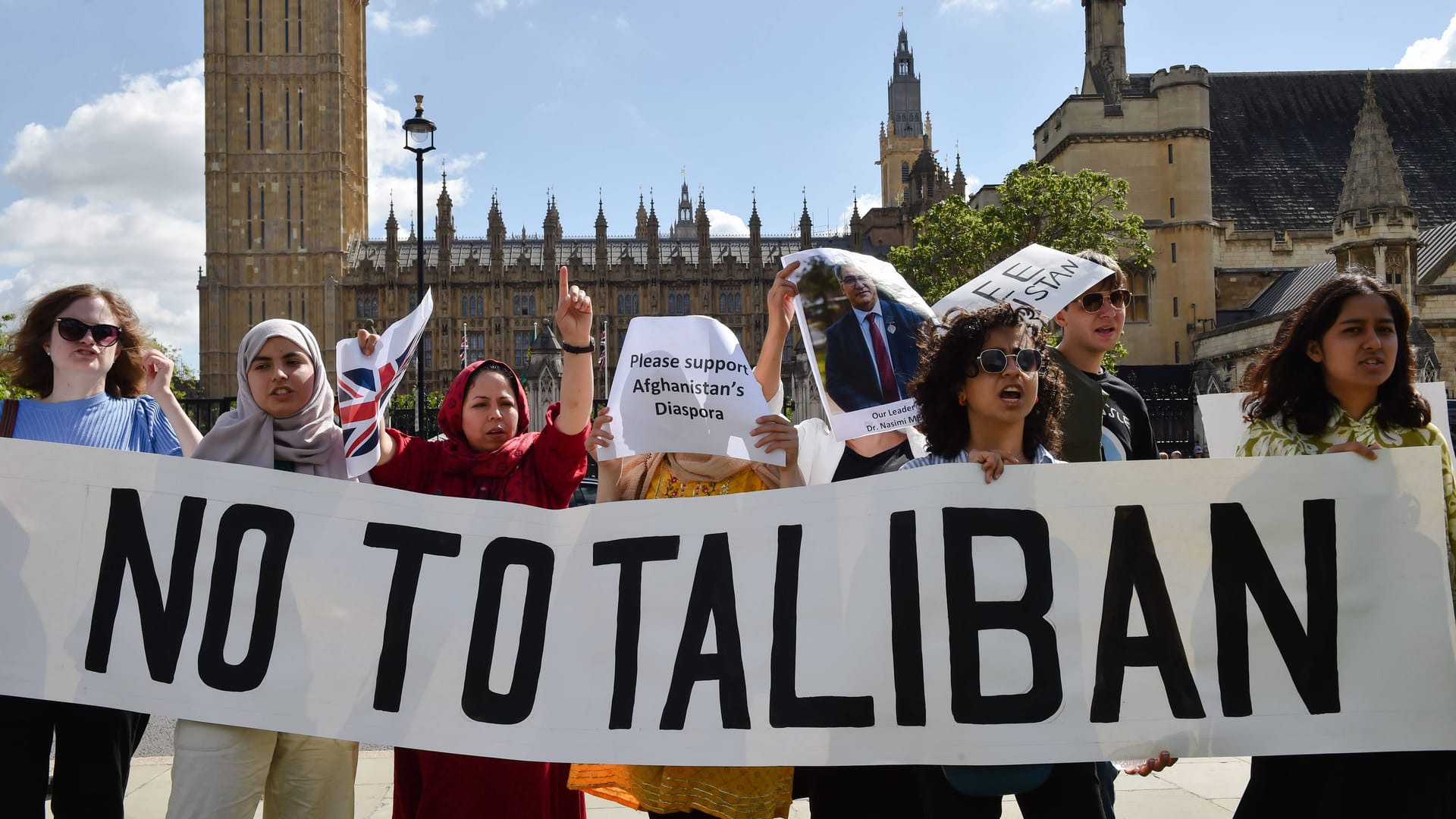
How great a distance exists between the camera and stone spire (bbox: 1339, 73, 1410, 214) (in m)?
29.5

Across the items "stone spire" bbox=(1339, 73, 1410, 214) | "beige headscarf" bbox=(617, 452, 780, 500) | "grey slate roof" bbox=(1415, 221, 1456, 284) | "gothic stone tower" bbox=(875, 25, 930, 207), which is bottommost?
"beige headscarf" bbox=(617, 452, 780, 500)

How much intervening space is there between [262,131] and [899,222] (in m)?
39.6

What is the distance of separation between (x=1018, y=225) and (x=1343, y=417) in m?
24.5

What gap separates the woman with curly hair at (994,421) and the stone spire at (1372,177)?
103 feet

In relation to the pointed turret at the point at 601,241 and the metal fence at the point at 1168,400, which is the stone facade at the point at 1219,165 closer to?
the metal fence at the point at 1168,400

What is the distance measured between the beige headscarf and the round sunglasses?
28.0 inches

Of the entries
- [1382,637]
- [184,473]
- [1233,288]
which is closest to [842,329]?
[1382,637]

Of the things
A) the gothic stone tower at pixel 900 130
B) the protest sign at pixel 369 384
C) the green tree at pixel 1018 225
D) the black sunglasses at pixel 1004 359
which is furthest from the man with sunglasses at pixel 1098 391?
the gothic stone tower at pixel 900 130

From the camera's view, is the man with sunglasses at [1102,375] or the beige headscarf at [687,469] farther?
the man with sunglasses at [1102,375]

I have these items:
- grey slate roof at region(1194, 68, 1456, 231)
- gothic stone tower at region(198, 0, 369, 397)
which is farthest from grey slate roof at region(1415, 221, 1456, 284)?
gothic stone tower at region(198, 0, 369, 397)

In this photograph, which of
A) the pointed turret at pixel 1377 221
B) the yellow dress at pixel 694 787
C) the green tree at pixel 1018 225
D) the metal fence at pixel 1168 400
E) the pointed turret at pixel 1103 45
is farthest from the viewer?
the pointed turret at pixel 1103 45

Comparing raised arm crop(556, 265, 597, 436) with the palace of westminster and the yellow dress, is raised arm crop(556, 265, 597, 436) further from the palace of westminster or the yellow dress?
the palace of westminster

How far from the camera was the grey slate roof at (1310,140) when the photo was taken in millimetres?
41875

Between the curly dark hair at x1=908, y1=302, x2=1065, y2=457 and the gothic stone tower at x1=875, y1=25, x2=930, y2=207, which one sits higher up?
the gothic stone tower at x1=875, y1=25, x2=930, y2=207
